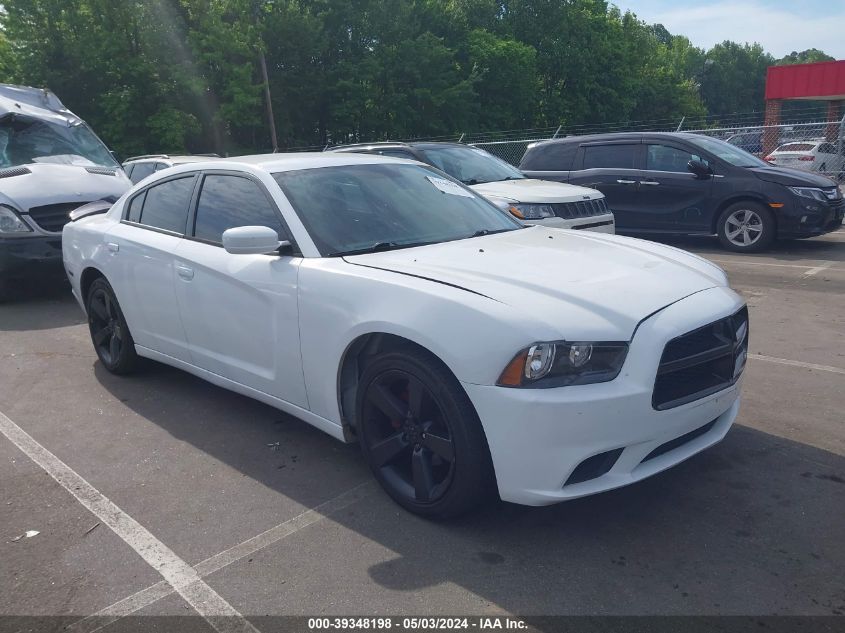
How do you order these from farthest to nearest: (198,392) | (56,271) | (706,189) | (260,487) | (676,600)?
(706,189), (56,271), (198,392), (260,487), (676,600)

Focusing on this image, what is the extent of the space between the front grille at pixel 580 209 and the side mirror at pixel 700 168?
1.97m

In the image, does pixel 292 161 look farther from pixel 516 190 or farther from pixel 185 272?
pixel 516 190

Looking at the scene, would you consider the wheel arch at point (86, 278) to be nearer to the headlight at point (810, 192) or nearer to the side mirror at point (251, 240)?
the side mirror at point (251, 240)

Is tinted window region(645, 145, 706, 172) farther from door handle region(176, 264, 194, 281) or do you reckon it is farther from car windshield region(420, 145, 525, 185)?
door handle region(176, 264, 194, 281)

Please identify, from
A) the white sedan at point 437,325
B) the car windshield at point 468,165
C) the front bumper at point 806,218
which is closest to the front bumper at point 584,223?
the car windshield at point 468,165

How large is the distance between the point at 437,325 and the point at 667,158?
910 centimetres

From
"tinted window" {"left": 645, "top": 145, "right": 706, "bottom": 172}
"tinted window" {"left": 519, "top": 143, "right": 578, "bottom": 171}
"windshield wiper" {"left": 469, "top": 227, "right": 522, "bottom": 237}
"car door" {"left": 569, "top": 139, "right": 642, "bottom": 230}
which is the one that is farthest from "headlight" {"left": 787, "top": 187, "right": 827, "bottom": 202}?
"windshield wiper" {"left": 469, "top": 227, "right": 522, "bottom": 237}

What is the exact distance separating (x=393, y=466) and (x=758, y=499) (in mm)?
1675

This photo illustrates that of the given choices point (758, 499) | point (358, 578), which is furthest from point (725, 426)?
point (358, 578)

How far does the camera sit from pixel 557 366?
2992 mm

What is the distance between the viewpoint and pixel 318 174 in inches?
173

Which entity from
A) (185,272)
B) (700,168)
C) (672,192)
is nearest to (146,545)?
(185,272)

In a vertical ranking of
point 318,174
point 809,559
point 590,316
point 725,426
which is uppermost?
point 318,174

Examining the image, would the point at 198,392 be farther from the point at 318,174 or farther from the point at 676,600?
the point at 676,600
